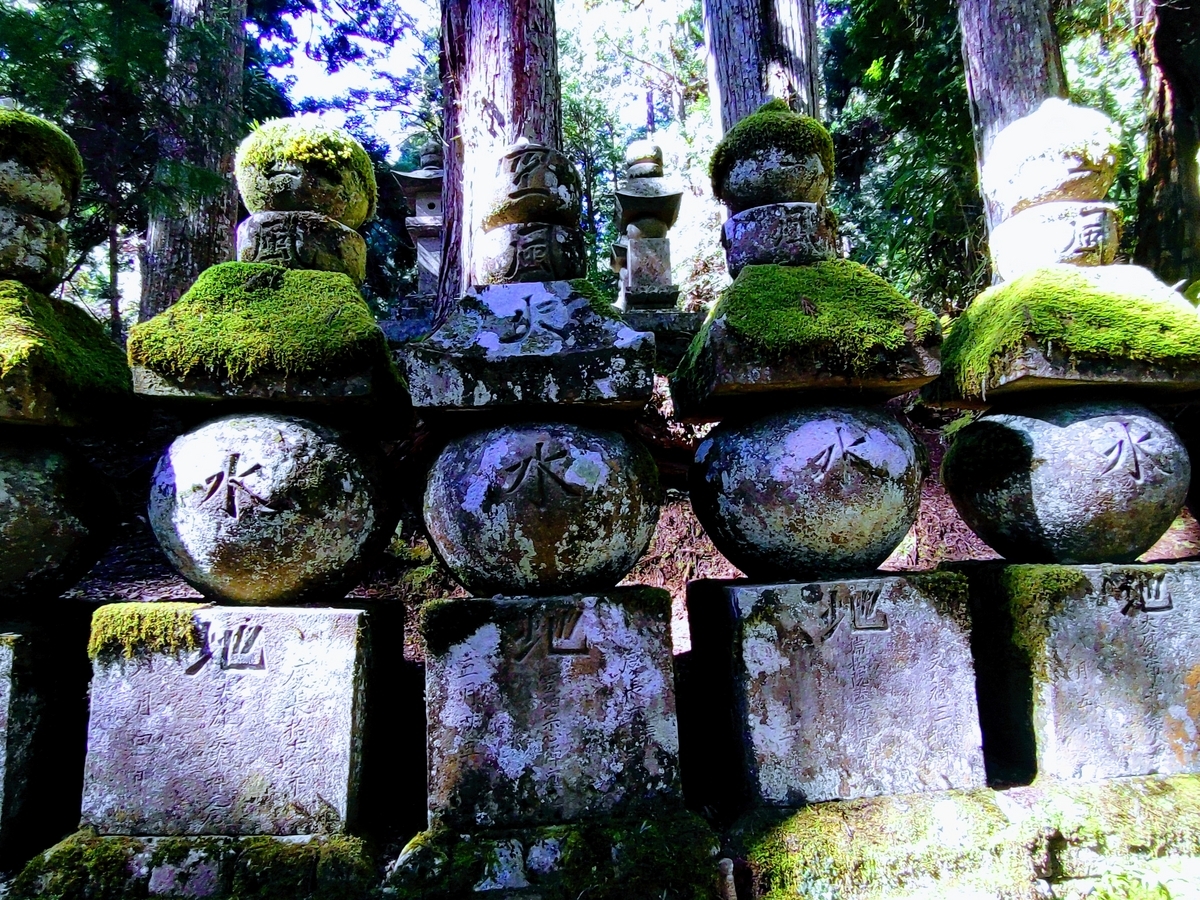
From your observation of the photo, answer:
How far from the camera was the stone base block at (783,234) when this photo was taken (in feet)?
6.72

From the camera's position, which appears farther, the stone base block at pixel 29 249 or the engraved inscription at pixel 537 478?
the stone base block at pixel 29 249

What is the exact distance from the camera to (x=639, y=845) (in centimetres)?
150

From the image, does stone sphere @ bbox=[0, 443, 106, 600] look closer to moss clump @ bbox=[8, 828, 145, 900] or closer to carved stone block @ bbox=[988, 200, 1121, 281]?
moss clump @ bbox=[8, 828, 145, 900]

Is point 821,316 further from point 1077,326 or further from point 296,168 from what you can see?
point 296,168

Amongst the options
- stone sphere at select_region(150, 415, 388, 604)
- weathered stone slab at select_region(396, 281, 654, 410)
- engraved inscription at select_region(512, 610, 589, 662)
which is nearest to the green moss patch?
stone sphere at select_region(150, 415, 388, 604)

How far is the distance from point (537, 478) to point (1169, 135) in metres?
6.87

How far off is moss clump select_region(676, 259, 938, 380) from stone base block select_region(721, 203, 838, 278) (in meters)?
0.11

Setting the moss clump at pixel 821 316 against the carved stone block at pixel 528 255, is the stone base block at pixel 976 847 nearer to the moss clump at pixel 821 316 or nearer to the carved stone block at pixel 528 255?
the moss clump at pixel 821 316

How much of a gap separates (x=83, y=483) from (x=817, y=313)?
1.80 m

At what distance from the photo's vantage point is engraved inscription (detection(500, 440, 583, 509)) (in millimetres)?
1627

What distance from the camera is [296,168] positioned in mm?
1972

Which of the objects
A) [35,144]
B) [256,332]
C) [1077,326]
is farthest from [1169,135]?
[35,144]

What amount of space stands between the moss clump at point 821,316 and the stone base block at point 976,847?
38.9 inches

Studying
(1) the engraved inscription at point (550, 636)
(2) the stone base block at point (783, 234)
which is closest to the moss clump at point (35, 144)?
(1) the engraved inscription at point (550, 636)
